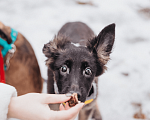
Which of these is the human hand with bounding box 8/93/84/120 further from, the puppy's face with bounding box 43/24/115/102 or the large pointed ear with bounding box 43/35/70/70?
the large pointed ear with bounding box 43/35/70/70

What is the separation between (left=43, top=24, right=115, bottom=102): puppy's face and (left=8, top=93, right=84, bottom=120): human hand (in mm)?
333

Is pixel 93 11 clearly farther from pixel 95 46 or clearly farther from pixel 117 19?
pixel 95 46

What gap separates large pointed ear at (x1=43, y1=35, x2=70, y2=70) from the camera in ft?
5.99

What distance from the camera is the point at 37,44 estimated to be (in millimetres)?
3492

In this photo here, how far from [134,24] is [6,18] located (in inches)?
112

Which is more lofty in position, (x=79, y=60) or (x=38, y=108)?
(x=79, y=60)

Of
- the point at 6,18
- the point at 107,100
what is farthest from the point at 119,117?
the point at 6,18

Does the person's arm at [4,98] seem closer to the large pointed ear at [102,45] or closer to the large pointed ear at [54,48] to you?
the large pointed ear at [54,48]

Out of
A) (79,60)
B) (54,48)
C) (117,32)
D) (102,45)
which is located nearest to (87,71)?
(79,60)

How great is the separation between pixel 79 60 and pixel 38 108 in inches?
26.7

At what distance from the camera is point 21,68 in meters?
2.03

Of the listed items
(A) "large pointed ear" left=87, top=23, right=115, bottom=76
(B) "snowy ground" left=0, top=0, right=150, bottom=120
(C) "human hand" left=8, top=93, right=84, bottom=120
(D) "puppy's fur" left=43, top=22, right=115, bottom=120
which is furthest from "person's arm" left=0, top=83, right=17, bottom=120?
(B) "snowy ground" left=0, top=0, right=150, bottom=120

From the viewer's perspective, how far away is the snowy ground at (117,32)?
2.79 meters

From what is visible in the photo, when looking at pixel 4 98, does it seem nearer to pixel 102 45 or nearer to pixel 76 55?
pixel 76 55
